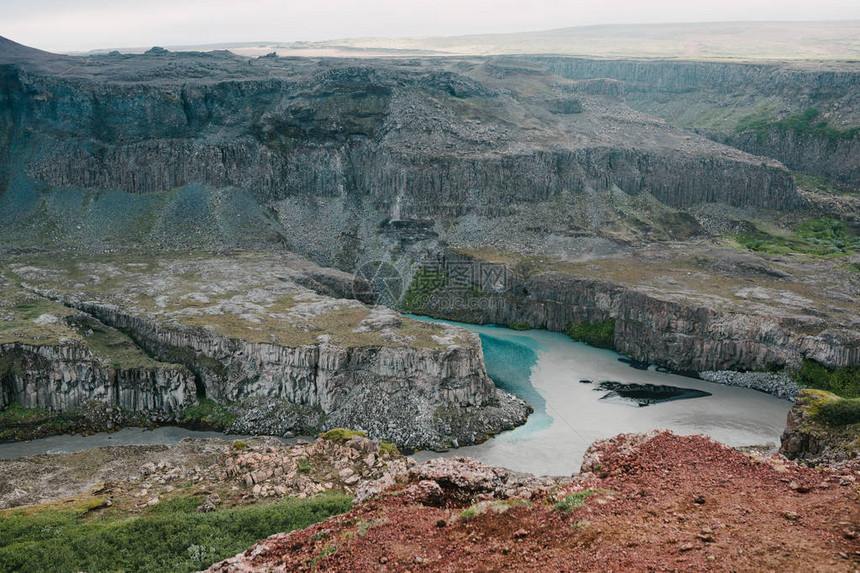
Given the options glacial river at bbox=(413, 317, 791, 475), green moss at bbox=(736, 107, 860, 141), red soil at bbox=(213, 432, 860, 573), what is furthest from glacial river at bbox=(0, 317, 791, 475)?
green moss at bbox=(736, 107, 860, 141)

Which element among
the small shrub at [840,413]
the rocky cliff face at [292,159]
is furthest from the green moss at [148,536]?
the rocky cliff face at [292,159]

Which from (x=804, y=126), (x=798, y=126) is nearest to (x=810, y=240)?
(x=804, y=126)

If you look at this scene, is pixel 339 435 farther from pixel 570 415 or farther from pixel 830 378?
pixel 830 378

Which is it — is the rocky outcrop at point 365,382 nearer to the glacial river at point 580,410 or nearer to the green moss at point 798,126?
the glacial river at point 580,410

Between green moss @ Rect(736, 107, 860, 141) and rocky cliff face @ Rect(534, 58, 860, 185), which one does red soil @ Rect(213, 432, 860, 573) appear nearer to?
rocky cliff face @ Rect(534, 58, 860, 185)

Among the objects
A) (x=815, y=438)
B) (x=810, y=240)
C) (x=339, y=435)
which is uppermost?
(x=810, y=240)

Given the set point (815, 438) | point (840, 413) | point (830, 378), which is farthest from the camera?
point (830, 378)

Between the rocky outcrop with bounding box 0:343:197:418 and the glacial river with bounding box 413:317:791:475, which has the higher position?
the rocky outcrop with bounding box 0:343:197:418

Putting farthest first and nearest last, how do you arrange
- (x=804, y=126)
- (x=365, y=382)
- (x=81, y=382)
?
(x=804, y=126)
(x=365, y=382)
(x=81, y=382)

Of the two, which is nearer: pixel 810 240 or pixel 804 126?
pixel 810 240
